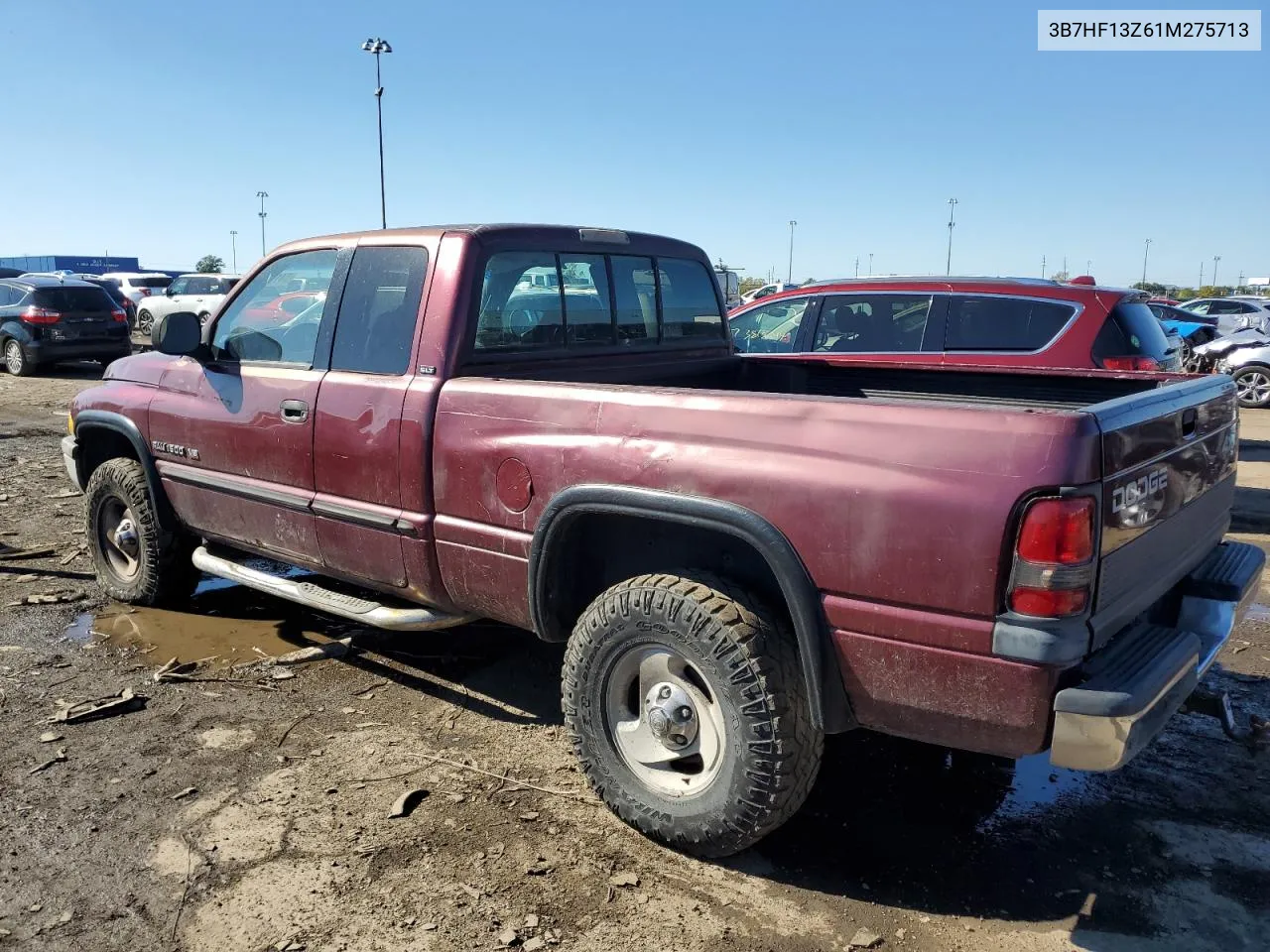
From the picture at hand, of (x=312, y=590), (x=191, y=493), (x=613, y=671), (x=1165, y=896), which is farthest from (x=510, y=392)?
(x=1165, y=896)

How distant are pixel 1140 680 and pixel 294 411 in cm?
326

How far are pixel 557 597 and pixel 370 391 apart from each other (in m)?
1.15

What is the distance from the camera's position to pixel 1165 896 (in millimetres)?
2844

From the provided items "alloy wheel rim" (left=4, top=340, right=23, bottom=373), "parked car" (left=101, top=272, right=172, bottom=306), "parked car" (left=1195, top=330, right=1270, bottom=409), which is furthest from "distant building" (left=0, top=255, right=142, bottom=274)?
"parked car" (left=1195, top=330, right=1270, bottom=409)

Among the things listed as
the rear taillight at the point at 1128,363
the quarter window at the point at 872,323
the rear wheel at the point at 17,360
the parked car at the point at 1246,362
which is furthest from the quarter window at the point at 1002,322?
the rear wheel at the point at 17,360

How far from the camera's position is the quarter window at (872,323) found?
7504 millimetres

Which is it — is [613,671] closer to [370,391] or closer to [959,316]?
[370,391]

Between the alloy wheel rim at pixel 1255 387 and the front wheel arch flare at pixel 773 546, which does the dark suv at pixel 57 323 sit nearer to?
the front wheel arch flare at pixel 773 546

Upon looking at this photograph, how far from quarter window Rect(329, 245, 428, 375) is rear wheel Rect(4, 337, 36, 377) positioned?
15265mm

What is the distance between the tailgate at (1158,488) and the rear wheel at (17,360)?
17.9m

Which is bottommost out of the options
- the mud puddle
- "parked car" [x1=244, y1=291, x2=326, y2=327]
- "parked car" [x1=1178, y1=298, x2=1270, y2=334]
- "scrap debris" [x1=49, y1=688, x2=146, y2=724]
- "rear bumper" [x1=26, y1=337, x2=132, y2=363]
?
"scrap debris" [x1=49, y1=688, x2=146, y2=724]

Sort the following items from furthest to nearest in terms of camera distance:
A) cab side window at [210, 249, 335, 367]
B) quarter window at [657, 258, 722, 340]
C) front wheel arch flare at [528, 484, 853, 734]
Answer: quarter window at [657, 258, 722, 340] < cab side window at [210, 249, 335, 367] < front wheel arch flare at [528, 484, 853, 734]

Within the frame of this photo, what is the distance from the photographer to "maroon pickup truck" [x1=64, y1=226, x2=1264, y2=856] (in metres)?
2.41

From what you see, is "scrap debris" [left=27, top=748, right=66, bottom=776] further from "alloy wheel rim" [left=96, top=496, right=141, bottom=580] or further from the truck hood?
the truck hood
